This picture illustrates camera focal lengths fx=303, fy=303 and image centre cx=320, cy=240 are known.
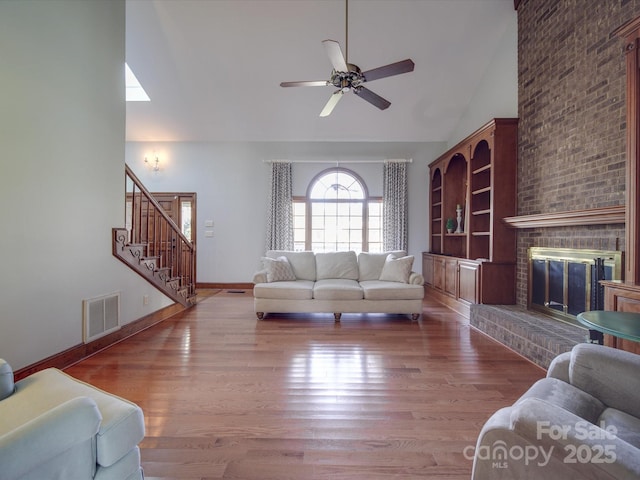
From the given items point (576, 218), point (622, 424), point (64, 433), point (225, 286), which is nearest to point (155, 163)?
point (225, 286)

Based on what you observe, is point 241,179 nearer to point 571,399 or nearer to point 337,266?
point 337,266

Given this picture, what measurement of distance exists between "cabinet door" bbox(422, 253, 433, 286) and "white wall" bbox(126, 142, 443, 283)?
0.16 m

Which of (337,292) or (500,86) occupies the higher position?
(500,86)

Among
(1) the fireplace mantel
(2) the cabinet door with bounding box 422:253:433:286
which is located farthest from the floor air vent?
(2) the cabinet door with bounding box 422:253:433:286

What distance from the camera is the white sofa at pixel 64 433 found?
0.90m

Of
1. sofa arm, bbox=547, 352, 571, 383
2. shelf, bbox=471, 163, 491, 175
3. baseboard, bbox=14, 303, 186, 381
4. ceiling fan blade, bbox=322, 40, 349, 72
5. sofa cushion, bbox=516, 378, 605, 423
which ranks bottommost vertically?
baseboard, bbox=14, 303, 186, 381

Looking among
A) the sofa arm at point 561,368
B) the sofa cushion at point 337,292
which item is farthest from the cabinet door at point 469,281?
the sofa arm at point 561,368

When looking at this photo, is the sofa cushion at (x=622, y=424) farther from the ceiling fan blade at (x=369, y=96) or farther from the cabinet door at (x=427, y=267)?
the cabinet door at (x=427, y=267)

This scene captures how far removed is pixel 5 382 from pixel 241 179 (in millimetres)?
5467

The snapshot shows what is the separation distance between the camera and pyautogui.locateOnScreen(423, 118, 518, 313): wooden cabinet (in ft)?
12.9

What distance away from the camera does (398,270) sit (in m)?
4.49

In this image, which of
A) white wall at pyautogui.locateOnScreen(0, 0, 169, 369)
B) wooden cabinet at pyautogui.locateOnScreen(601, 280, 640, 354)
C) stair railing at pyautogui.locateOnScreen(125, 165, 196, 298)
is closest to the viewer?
wooden cabinet at pyautogui.locateOnScreen(601, 280, 640, 354)

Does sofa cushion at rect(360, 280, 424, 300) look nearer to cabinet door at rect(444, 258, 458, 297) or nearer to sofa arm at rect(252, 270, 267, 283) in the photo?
cabinet door at rect(444, 258, 458, 297)

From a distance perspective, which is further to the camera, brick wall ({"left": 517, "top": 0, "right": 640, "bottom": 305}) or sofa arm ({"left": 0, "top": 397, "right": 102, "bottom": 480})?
brick wall ({"left": 517, "top": 0, "right": 640, "bottom": 305})
